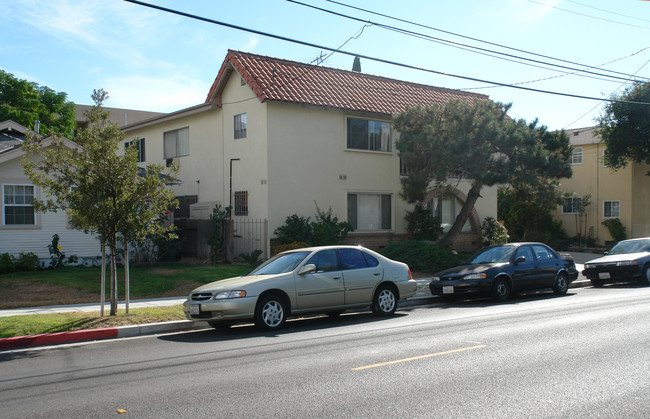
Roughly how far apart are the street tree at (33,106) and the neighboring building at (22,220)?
20.9m

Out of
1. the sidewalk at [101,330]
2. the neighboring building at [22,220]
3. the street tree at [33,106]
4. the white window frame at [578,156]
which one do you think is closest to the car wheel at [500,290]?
the sidewalk at [101,330]

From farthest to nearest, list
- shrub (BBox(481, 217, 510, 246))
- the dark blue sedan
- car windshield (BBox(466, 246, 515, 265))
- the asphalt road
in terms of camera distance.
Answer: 1. shrub (BBox(481, 217, 510, 246))
2. car windshield (BBox(466, 246, 515, 265))
3. the dark blue sedan
4. the asphalt road

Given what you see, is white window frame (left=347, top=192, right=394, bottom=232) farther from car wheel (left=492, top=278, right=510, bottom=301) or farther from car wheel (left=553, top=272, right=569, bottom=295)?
car wheel (left=492, top=278, right=510, bottom=301)

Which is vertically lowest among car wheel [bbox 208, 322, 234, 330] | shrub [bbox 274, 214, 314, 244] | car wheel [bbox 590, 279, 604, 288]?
car wheel [bbox 590, 279, 604, 288]

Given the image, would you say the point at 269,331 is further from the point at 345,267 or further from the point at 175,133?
the point at 175,133

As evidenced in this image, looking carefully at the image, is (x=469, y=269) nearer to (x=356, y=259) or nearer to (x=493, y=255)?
(x=493, y=255)

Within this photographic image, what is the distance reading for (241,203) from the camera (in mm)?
21672

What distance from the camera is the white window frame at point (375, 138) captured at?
2211 cm

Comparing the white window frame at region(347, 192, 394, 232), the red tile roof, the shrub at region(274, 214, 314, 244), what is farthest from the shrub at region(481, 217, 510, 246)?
the shrub at region(274, 214, 314, 244)

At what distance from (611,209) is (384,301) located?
2568 cm

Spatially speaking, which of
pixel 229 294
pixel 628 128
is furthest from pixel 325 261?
pixel 628 128

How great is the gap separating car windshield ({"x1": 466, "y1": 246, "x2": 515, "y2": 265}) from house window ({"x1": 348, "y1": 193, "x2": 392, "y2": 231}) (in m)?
7.41

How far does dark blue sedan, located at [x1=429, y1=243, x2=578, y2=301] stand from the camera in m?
14.1

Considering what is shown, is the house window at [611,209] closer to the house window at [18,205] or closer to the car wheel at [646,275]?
the car wheel at [646,275]
